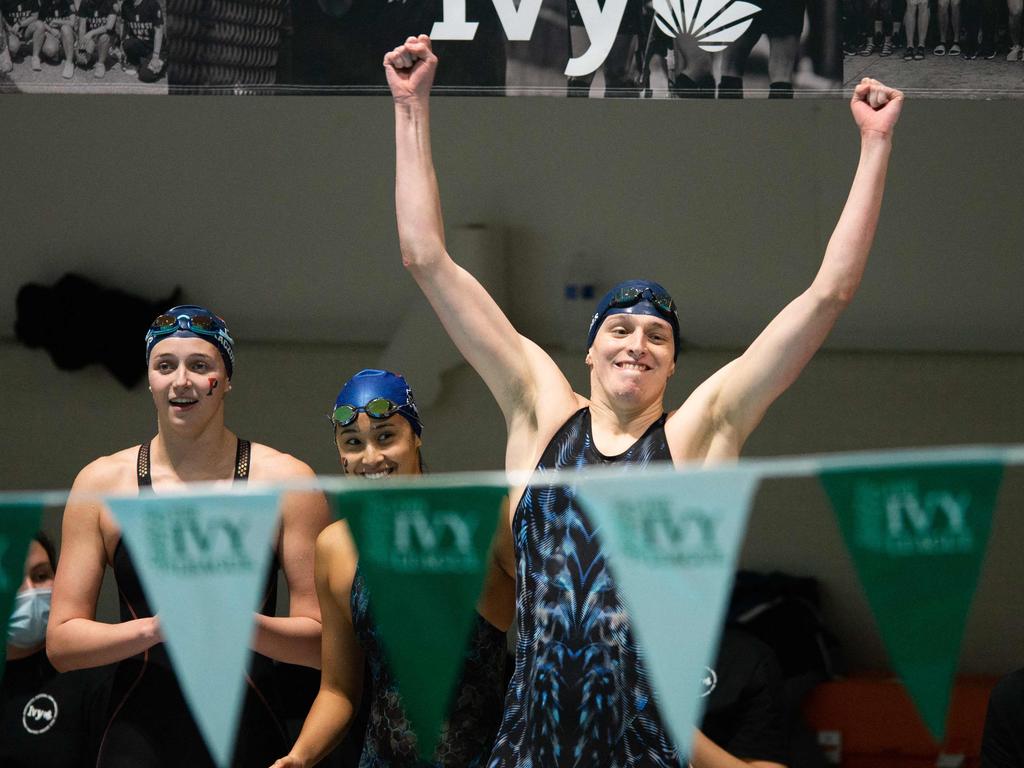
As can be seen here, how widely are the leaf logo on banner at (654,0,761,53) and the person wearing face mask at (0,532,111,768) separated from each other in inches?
106

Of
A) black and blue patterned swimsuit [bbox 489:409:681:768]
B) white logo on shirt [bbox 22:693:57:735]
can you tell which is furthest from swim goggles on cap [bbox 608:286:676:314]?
white logo on shirt [bbox 22:693:57:735]

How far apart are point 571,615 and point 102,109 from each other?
3.65m

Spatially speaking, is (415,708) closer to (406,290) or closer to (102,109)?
(406,290)

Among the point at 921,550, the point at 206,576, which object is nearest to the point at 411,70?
the point at 206,576

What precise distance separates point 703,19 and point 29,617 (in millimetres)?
2905

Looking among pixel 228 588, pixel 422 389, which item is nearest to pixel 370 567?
pixel 228 588

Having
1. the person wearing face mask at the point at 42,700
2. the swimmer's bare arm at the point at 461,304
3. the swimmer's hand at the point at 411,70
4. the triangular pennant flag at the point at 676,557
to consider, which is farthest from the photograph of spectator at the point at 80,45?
the triangular pennant flag at the point at 676,557

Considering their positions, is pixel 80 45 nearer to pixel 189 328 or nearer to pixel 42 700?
pixel 189 328

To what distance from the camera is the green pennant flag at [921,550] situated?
384 centimetres

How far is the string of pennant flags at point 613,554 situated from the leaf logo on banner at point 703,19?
1.62 meters

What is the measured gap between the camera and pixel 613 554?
3.94m

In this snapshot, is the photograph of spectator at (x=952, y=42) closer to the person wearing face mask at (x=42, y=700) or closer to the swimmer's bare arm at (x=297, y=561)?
the swimmer's bare arm at (x=297, y=561)

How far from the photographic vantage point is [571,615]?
4.20 metres

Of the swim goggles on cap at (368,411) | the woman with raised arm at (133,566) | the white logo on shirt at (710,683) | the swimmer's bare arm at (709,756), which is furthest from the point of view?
the white logo on shirt at (710,683)
